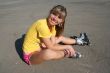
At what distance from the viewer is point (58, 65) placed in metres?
4.89

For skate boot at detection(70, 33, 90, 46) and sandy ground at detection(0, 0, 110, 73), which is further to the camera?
skate boot at detection(70, 33, 90, 46)

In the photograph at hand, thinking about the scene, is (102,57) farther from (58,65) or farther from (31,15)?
(31,15)

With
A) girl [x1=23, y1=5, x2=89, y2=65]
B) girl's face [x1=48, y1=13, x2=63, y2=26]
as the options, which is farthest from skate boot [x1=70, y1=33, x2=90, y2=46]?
girl's face [x1=48, y1=13, x2=63, y2=26]

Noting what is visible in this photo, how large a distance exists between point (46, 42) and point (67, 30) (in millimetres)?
1634

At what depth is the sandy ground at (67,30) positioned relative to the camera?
482 centimetres

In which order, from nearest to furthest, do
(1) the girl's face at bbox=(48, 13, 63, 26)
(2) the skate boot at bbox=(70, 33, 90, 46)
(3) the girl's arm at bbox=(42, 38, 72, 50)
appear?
(1) the girl's face at bbox=(48, 13, 63, 26) → (3) the girl's arm at bbox=(42, 38, 72, 50) → (2) the skate boot at bbox=(70, 33, 90, 46)

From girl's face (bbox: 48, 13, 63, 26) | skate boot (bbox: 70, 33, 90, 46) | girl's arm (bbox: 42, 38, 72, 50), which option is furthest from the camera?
skate boot (bbox: 70, 33, 90, 46)

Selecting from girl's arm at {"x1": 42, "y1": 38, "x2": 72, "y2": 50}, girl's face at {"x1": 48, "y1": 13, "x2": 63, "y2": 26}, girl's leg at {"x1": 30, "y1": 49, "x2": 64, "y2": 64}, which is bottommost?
girl's leg at {"x1": 30, "y1": 49, "x2": 64, "y2": 64}

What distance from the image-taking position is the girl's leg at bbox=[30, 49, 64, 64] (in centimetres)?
484

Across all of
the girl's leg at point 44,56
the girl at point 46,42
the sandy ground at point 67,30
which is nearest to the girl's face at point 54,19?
the girl at point 46,42

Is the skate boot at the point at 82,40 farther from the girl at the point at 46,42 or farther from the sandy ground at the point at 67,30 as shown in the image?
the girl at the point at 46,42

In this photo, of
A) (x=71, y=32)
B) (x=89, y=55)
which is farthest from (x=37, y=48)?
(x=71, y=32)

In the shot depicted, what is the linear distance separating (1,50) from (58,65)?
1349 mm

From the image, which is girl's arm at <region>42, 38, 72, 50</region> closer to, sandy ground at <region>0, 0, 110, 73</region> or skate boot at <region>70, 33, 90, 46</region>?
sandy ground at <region>0, 0, 110, 73</region>
